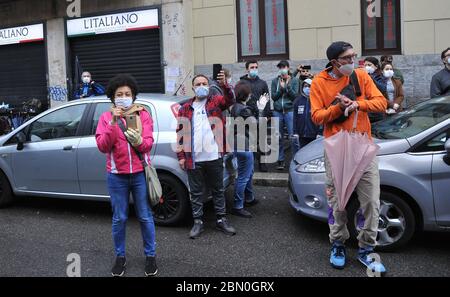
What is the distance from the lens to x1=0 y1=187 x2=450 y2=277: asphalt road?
421 centimetres

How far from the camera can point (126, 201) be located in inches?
162

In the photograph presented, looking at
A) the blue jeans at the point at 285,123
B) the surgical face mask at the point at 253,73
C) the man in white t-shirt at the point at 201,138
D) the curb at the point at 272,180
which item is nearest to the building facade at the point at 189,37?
the blue jeans at the point at 285,123

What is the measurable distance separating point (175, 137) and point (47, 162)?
5.85ft

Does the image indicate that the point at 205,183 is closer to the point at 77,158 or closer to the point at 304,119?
the point at 77,158

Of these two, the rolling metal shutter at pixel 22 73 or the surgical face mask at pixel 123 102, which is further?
the rolling metal shutter at pixel 22 73

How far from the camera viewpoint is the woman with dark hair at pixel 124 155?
3.98 metres

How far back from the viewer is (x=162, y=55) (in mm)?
11766

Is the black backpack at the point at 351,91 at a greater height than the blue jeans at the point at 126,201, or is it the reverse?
the black backpack at the point at 351,91

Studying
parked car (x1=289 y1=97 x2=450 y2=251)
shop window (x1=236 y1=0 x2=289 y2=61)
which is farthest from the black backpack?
shop window (x1=236 y1=0 x2=289 y2=61)

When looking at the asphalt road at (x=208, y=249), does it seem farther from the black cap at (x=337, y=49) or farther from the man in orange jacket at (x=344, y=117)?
the black cap at (x=337, y=49)

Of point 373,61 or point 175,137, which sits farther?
point 373,61
